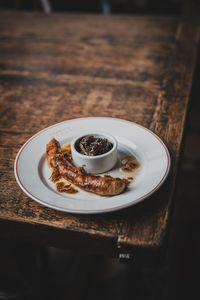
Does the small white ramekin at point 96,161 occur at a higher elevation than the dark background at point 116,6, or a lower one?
higher

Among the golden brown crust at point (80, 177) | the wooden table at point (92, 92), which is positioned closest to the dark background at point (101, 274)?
the wooden table at point (92, 92)

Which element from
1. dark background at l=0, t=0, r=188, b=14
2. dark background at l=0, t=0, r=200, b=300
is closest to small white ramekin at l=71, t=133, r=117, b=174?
dark background at l=0, t=0, r=200, b=300

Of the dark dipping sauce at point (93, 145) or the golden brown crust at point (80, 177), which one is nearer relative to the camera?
the golden brown crust at point (80, 177)

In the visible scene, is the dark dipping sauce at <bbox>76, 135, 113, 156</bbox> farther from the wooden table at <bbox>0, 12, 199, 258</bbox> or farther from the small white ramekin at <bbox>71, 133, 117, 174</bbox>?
the wooden table at <bbox>0, 12, 199, 258</bbox>

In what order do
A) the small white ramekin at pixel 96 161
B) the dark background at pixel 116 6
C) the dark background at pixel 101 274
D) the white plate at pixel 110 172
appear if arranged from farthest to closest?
the dark background at pixel 116 6 → the dark background at pixel 101 274 → the small white ramekin at pixel 96 161 → the white plate at pixel 110 172

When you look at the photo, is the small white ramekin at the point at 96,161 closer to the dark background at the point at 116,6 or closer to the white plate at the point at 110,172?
→ the white plate at the point at 110,172

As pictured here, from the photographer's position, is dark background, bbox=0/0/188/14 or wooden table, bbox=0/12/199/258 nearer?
wooden table, bbox=0/12/199/258

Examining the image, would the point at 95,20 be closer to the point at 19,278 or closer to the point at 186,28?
the point at 186,28
